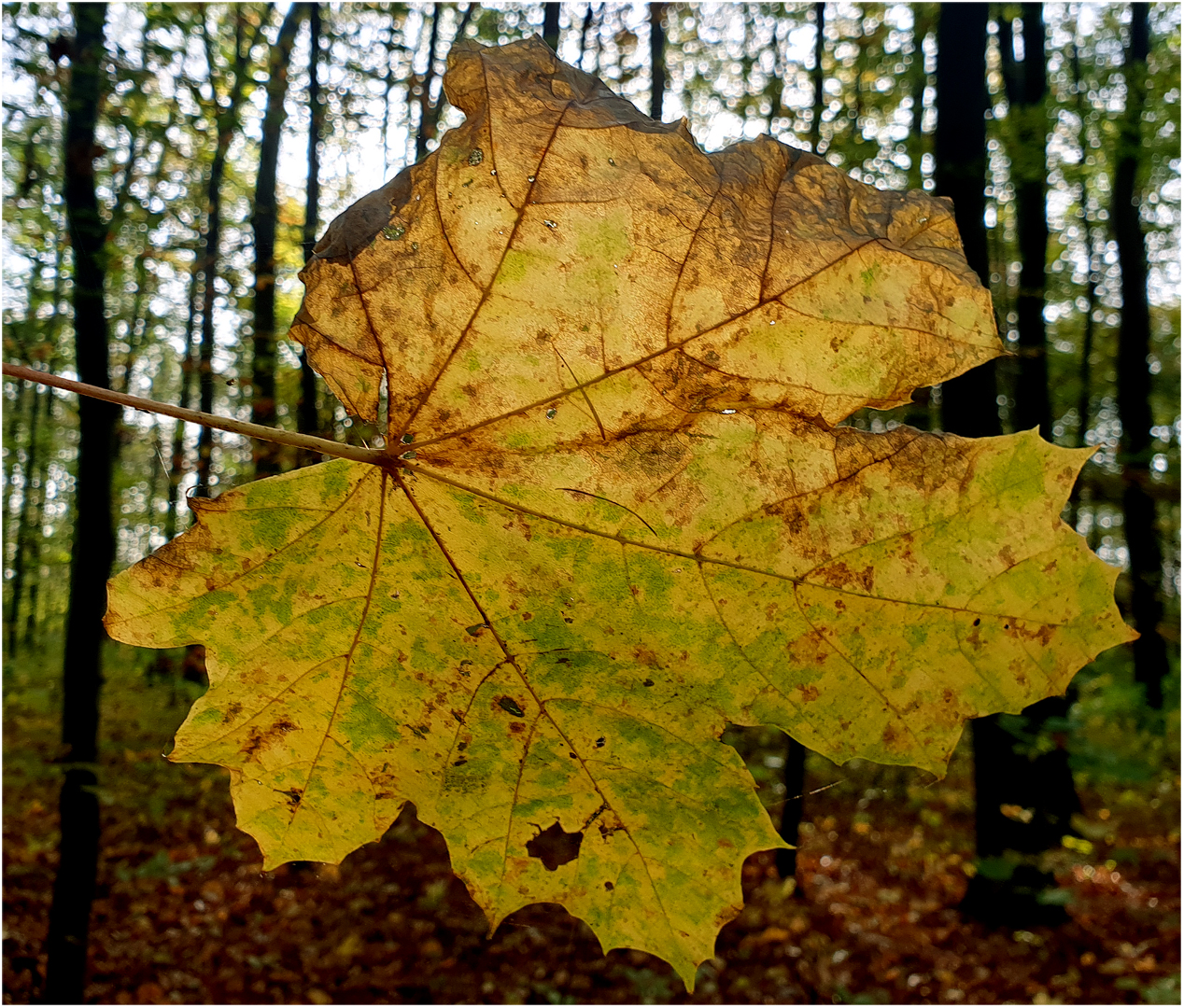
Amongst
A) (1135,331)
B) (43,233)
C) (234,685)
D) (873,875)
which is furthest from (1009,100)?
(234,685)

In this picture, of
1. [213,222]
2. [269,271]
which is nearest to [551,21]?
[269,271]

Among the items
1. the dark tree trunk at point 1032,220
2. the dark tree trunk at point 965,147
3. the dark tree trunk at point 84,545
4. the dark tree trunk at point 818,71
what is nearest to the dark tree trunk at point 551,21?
the dark tree trunk at point 965,147

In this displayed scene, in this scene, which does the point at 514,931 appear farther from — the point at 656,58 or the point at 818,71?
the point at 818,71

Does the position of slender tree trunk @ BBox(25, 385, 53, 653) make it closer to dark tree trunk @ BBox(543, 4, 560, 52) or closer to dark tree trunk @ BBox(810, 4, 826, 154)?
dark tree trunk @ BBox(810, 4, 826, 154)

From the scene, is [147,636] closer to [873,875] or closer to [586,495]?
[586,495]

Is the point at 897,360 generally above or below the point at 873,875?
above

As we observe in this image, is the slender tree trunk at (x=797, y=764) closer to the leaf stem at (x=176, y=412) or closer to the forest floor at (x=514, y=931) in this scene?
the forest floor at (x=514, y=931)
